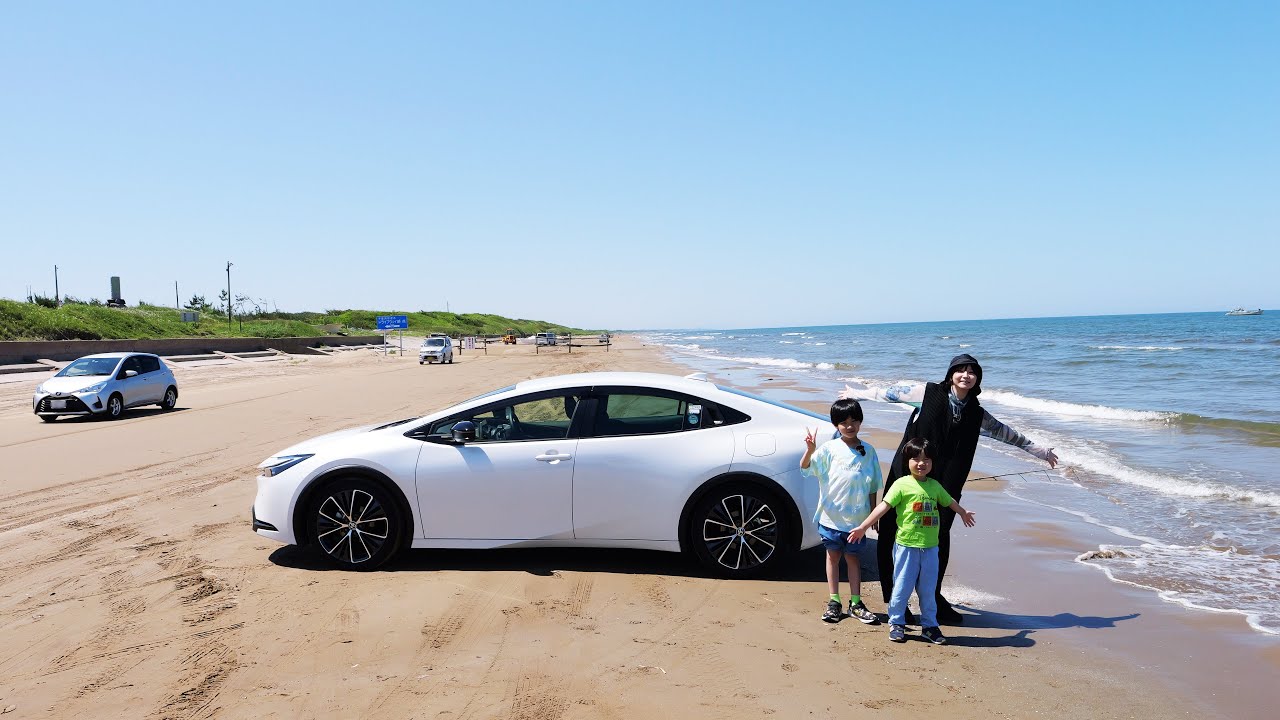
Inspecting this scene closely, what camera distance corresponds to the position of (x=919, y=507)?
4.53 metres

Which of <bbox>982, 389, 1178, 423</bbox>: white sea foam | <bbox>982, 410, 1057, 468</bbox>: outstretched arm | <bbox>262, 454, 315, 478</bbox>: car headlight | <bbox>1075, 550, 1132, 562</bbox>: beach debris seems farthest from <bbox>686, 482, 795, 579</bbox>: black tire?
<bbox>982, 389, 1178, 423</bbox>: white sea foam

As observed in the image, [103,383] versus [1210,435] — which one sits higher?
[103,383]

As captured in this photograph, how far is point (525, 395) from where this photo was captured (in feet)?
19.7

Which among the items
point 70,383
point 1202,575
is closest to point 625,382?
point 1202,575

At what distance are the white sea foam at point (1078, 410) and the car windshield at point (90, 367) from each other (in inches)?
826

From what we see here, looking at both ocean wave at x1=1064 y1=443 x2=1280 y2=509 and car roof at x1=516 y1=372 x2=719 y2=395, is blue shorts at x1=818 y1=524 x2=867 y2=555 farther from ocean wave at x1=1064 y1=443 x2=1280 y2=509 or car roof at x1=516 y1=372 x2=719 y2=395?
ocean wave at x1=1064 y1=443 x2=1280 y2=509

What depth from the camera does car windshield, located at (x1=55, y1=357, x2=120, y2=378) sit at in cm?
1752

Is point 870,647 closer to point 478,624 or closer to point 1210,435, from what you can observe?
point 478,624

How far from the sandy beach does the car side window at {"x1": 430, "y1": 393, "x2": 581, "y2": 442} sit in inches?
40.2

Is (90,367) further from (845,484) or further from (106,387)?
(845,484)

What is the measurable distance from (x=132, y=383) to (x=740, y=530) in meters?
17.3

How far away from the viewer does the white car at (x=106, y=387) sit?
16562 millimetres

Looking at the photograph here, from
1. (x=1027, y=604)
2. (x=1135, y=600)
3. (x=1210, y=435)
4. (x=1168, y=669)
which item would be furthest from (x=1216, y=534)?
(x=1210, y=435)

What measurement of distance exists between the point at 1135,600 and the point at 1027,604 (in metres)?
0.79
